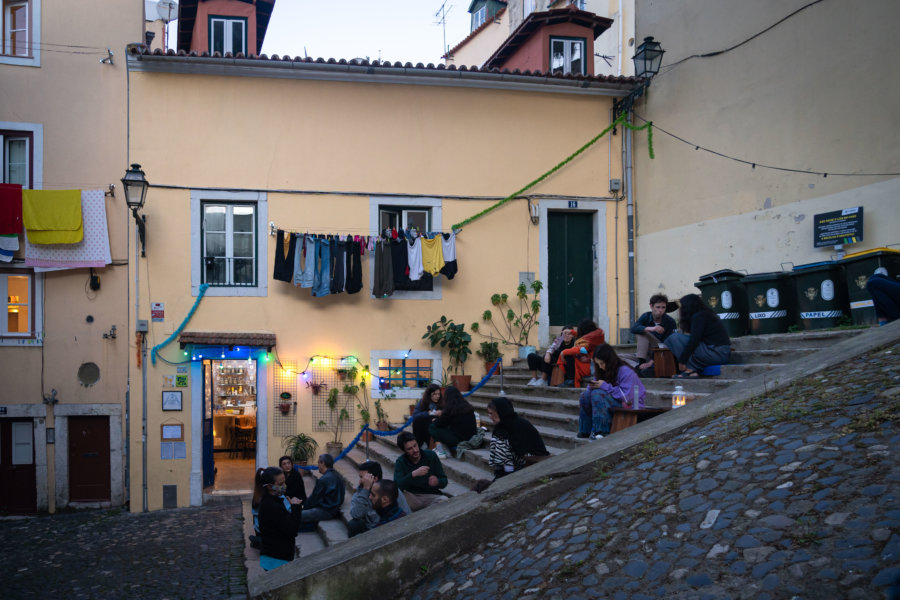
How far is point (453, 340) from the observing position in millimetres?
13250

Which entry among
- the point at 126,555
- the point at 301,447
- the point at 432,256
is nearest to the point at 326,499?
the point at 126,555

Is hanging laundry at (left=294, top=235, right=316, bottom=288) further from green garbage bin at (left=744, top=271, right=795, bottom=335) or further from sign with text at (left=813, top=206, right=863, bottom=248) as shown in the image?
sign with text at (left=813, top=206, right=863, bottom=248)

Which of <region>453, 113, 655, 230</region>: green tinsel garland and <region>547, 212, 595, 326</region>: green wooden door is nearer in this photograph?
<region>453, 113, 655, 230</region>: green tinsel garland

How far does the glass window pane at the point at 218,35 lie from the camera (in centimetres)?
1447

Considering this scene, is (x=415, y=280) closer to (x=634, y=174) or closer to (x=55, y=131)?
(x=634, y=174)

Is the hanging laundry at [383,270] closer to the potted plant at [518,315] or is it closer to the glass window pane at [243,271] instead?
the potted plant at [518,315]

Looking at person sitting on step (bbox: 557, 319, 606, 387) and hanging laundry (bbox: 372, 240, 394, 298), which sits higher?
hanging laundry (bbox: 372, 240, 394, 298)

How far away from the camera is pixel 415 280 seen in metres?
13.2

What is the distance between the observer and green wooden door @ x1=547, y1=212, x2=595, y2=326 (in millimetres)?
14146

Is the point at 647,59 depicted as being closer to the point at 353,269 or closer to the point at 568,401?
the point at 353,269

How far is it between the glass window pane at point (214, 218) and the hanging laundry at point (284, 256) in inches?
43.7

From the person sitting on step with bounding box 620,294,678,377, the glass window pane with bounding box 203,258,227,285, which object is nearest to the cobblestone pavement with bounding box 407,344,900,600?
the person sitting on step with bounding box 620,294,678,377

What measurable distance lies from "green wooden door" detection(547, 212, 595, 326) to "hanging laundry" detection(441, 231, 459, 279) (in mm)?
1957

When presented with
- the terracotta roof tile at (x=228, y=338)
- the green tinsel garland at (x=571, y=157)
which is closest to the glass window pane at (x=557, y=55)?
the green tinsel garland at (x=571, y=157)
